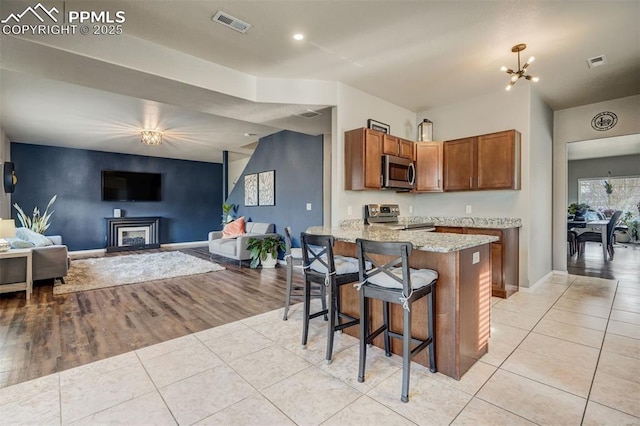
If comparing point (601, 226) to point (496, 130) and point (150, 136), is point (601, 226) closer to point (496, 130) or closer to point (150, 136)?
point (496, 130)

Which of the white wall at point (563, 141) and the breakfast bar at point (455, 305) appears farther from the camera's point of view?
the white wall at point (563, 141)

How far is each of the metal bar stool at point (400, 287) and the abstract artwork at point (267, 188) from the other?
4675 mm

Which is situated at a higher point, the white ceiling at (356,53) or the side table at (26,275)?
the white ceiling at (356,53)

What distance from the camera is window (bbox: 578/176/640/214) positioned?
876cm

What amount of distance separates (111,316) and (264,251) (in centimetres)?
279

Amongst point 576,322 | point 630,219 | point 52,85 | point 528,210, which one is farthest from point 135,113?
point 630,219

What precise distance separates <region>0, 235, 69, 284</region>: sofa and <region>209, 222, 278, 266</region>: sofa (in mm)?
2565

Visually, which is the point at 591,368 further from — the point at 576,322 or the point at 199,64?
the point at 199,64

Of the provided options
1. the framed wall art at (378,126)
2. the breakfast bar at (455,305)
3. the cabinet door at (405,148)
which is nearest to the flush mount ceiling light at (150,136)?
the framed wall art at (378,126)

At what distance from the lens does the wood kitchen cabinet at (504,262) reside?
3857 millimetres

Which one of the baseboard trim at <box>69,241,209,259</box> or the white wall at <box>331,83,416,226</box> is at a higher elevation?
the white wall at <box>331,83,416,226</box>

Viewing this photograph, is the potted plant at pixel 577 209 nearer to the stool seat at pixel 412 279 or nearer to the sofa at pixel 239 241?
the sofa at pixel 239 241

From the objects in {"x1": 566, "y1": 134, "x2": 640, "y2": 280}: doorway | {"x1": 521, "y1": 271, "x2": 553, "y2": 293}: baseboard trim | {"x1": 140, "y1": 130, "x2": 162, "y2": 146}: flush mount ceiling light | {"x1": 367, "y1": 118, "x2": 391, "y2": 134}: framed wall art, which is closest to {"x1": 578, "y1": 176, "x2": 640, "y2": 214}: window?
{"x1": 566, "y1": 134, "x2": 640, "y2": 280}: doorway

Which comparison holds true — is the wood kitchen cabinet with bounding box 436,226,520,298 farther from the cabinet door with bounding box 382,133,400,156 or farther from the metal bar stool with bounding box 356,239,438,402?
the metal bar stool with bounding box 356,239,438,402
